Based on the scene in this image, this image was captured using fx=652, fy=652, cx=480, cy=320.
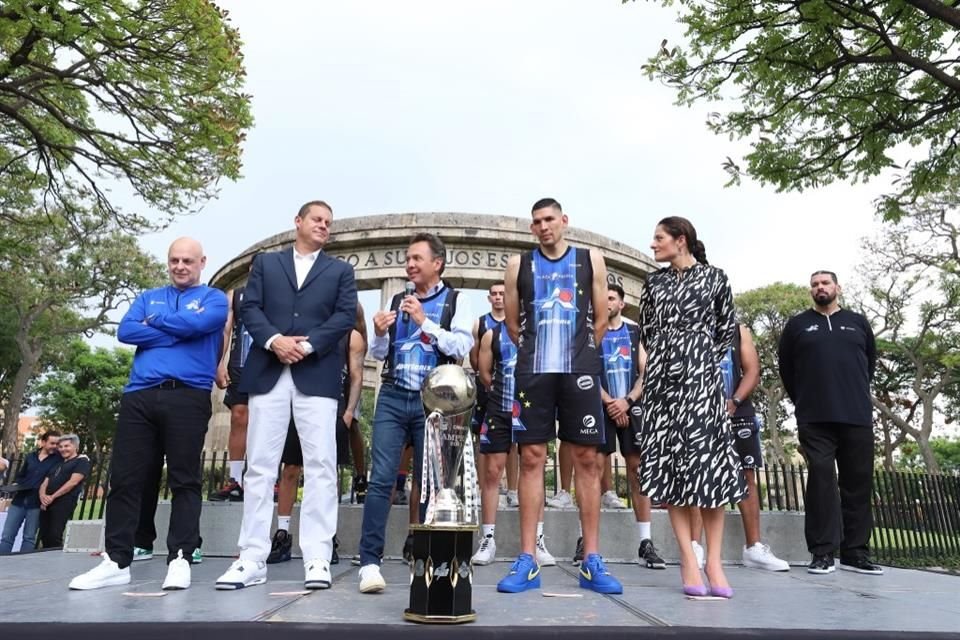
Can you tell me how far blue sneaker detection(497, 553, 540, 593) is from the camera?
12.0ft

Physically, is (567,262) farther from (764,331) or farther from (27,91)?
(764,331)

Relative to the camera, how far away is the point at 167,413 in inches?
158

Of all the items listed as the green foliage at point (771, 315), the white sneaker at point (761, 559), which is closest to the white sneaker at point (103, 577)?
the white sneaker at point (761, 559)

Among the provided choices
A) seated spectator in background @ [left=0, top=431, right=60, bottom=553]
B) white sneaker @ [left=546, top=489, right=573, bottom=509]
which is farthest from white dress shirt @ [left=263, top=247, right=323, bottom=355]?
seated spectator in background @ [left=0, top=431, right=60, bottom=553]

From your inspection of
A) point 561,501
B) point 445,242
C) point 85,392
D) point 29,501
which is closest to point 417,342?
point 561,501

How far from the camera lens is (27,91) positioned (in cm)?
1235

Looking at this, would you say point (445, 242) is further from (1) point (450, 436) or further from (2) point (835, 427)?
(1) point (450, 436)

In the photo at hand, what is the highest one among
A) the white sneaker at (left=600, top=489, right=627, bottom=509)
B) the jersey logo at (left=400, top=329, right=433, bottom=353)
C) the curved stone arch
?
the curved stone arch

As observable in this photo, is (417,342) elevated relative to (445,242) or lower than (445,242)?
lower

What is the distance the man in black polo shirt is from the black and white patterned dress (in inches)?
76.3

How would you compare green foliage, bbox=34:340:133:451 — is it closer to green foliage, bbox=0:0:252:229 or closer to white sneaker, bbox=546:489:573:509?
green foliage, bbox=0:0:252:229

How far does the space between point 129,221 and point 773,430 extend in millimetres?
32658

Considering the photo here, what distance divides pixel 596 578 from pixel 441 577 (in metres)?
1.33

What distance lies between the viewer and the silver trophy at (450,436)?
10.7 feet
